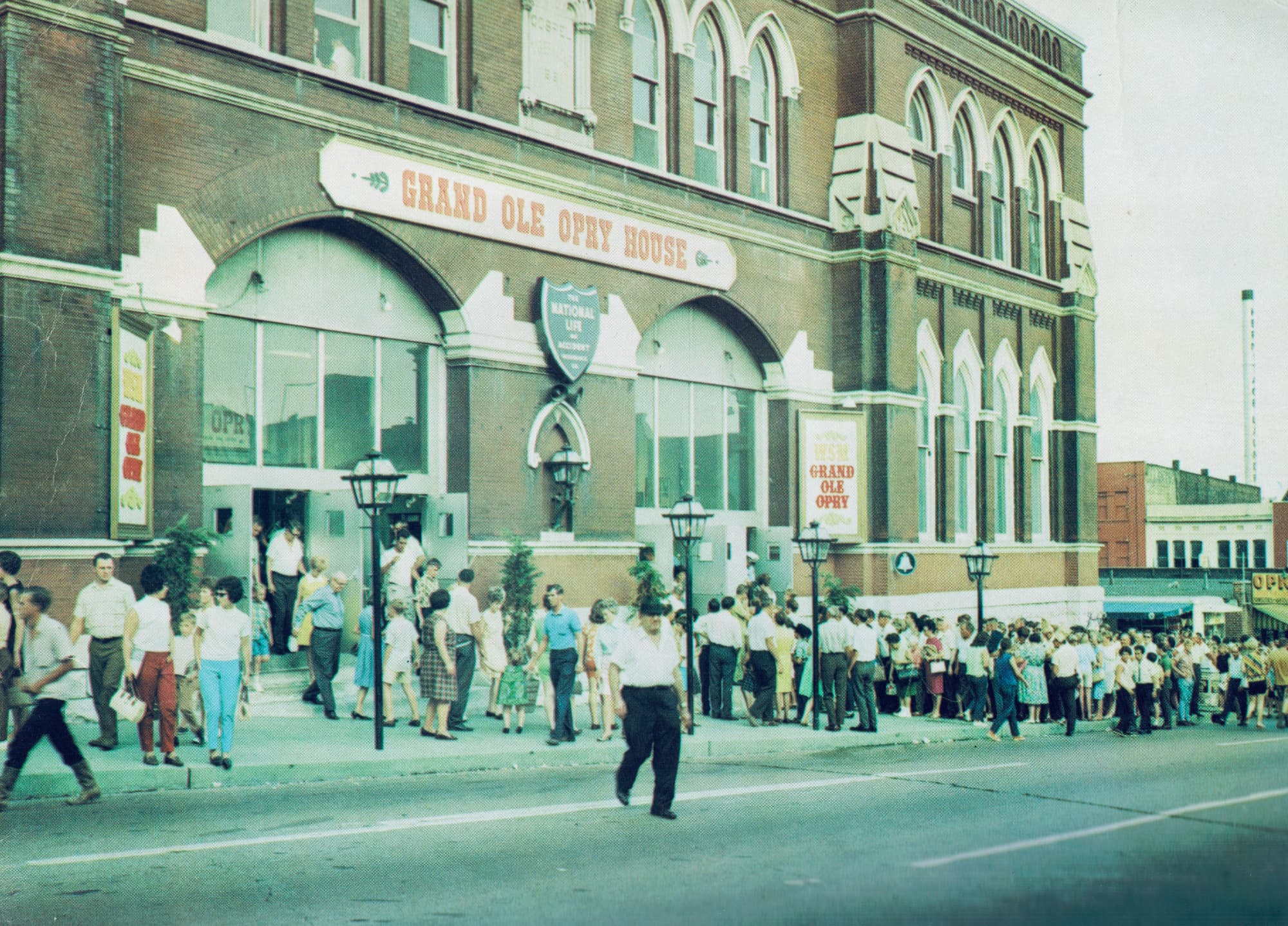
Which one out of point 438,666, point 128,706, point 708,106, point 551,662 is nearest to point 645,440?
point 708,106

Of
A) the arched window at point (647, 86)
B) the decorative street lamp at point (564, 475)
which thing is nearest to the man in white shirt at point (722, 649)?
the decorative street lamp at point (564, 475)

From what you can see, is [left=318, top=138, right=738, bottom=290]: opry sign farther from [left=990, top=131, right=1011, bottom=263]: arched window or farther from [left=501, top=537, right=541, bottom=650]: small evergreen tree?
[left=990, top=131, right=1011, bottom=263]: arched window

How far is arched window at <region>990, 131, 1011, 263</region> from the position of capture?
33094 millimetres

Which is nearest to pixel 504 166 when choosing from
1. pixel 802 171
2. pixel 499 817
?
pixel 802 171

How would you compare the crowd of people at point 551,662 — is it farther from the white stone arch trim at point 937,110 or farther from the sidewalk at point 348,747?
the white stone arch trim at point 937,110

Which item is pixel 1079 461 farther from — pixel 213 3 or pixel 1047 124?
pixel 213 3

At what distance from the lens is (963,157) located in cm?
3173

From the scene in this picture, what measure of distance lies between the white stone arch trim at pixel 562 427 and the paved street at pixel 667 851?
7.49m

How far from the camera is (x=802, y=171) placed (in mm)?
26516

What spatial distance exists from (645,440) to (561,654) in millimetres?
8388

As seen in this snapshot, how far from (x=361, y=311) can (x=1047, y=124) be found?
871 inches

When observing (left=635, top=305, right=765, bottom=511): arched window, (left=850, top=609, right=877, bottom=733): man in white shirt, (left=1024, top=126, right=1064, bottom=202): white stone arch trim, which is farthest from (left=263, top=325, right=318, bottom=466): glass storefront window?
(left=1024, top=126, right=1064, bottom=202): white stone arch trim

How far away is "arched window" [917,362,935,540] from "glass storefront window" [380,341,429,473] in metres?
13.1

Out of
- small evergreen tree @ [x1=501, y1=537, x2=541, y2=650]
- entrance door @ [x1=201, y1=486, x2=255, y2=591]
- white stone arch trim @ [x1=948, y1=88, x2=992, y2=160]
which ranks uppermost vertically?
white stone arch trim @ [x1=948, y1=88, x2=992, y2=160]
